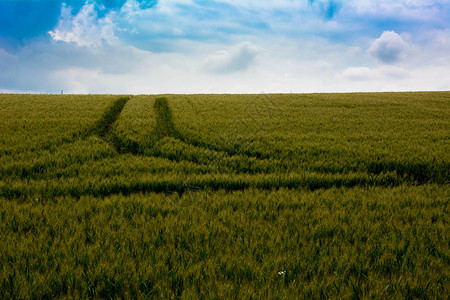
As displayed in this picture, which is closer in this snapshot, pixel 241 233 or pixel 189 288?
pixel 189 288

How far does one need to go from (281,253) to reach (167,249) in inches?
52.0

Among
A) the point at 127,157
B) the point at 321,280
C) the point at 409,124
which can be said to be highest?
the point at 409,124

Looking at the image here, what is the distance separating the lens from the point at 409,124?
11.8m

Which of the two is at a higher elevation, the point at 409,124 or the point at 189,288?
the point at 409,124

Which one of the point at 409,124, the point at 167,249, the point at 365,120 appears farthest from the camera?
the point at 365,120

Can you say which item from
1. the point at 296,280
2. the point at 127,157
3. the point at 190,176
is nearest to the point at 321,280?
the point at 296,280

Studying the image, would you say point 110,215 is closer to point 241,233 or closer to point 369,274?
point 241,233

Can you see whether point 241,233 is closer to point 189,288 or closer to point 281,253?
point 281,253

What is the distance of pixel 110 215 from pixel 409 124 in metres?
14.2

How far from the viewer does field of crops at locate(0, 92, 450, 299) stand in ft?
7.02

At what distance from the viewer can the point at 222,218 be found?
344cm

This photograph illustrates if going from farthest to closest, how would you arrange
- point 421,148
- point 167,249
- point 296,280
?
1. point 421,148
2. point 167,249
3. point 296,280

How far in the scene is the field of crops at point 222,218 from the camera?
2139mm

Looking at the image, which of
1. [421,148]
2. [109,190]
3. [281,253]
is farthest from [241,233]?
[421,148]
